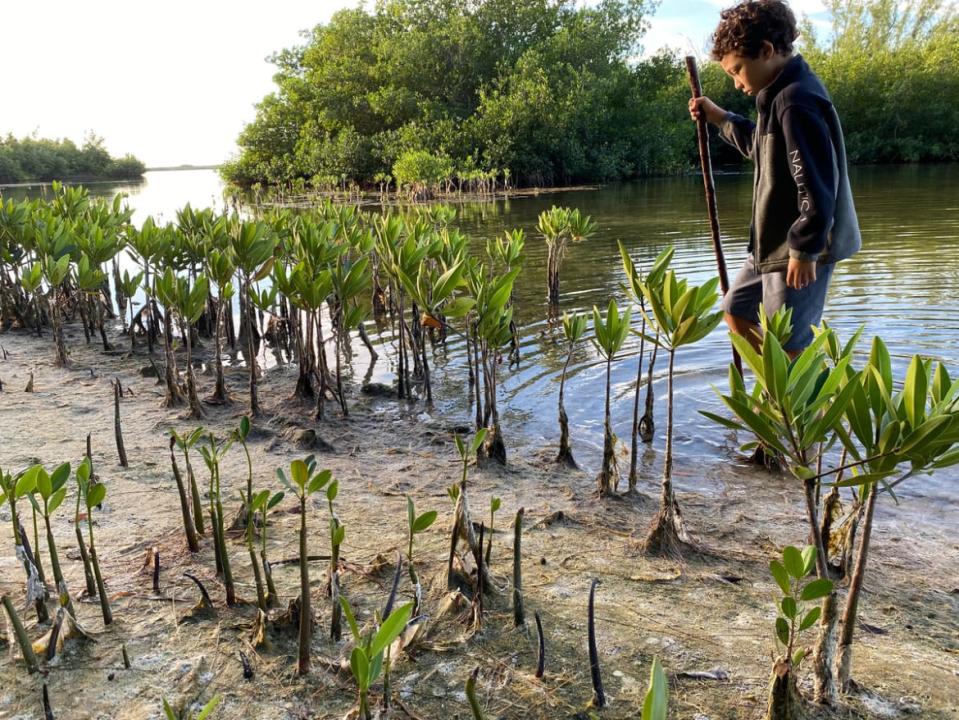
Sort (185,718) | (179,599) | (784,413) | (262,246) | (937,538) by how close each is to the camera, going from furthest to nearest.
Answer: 1. (262,246)
2. (937,538)
3. (179,599)
4. (185,718)
5. (784,413)

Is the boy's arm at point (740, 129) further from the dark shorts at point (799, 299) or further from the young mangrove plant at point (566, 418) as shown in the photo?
the young mangrove plant at point (566, 418)

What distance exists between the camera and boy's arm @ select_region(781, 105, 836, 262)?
10.3ft

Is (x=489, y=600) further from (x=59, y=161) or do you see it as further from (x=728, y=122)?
(x=59, y=161)

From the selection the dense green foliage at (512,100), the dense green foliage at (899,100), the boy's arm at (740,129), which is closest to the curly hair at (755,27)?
the boy's arm at (740,129)

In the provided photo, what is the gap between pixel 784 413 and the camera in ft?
5.24

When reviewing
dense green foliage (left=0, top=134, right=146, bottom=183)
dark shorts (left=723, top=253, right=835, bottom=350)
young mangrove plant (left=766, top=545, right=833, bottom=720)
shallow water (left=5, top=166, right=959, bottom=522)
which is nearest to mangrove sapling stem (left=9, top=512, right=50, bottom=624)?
young mangrove plant (left=766, top=545, right=833, bottom=720)

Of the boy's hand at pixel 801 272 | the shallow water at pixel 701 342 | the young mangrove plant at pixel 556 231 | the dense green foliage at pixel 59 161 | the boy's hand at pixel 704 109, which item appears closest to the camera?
the boy's hand at pixel 801 272

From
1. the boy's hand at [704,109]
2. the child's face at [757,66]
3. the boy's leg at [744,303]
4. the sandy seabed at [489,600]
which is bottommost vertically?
the sandy seabed at [489,600]

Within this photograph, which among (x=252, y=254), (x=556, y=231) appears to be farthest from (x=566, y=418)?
(x=556, y=231)

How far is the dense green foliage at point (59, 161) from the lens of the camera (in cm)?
5056

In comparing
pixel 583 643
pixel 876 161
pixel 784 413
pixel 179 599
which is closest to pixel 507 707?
pixel 583 643

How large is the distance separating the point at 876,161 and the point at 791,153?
4940cm

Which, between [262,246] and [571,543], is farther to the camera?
[262,246]

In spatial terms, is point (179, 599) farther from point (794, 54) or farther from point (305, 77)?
point (305, 77)
